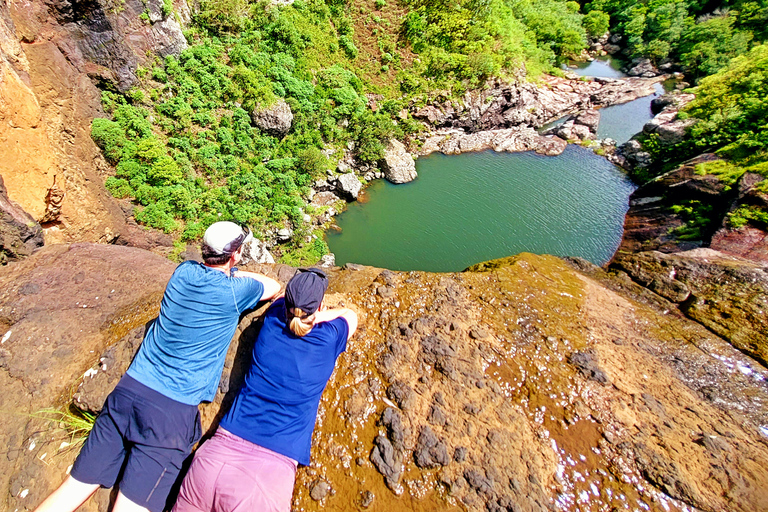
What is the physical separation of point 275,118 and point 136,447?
11.8m

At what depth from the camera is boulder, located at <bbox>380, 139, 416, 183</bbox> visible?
1427cm

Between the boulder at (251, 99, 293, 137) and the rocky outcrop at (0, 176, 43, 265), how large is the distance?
7796 millimetres

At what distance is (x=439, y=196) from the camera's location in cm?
1430

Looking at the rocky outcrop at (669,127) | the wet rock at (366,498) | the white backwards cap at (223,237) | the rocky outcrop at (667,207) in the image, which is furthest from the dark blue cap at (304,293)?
the rocky outcrop at (669,127)

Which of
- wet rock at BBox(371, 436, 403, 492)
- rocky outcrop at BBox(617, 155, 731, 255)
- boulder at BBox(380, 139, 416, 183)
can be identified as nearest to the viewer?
wet rock at BBox(371, 436, 403, 492)

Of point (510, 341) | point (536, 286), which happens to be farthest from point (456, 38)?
point (510, 341)

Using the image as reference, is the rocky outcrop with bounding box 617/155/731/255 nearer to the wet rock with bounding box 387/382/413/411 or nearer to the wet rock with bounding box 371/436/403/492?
the wet rock with bounding box 387/382/413/411

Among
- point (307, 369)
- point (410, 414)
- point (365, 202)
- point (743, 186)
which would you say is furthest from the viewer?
point (365, 202)

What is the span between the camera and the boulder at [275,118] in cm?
1177

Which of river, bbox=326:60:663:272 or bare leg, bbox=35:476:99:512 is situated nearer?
bare leg, bbox=35:476:99:512

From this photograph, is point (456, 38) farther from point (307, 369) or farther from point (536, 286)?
point (307, 369)

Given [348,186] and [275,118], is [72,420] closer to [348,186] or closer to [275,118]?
[348,186]

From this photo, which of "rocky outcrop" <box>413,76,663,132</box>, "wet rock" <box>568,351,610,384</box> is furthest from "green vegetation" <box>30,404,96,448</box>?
"rocky outcrop" <box>413,76,663,132</box>

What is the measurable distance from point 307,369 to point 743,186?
13.7 meters
